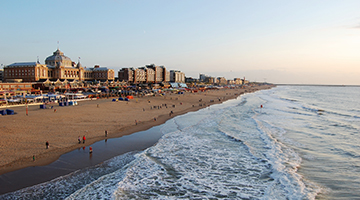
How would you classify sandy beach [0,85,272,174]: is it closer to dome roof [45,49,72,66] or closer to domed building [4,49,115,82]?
domed building [4,49,115,82]

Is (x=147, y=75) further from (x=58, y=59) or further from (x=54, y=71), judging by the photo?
(x=54, y=71)

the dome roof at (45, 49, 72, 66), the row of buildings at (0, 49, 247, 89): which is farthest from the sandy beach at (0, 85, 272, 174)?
the dome roof at (45, 49, 72, 66)

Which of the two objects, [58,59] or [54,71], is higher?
[58,59]

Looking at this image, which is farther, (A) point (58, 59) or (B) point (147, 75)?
(B) point (147, 75)

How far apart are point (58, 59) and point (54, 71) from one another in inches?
392

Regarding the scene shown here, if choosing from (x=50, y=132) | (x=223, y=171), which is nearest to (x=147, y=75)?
(x=50, y=132)

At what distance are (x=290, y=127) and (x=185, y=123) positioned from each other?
527 inches

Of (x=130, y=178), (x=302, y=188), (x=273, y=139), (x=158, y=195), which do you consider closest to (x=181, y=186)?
(x=158, y=195)

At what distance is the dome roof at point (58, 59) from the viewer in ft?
286

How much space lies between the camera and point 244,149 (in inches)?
768

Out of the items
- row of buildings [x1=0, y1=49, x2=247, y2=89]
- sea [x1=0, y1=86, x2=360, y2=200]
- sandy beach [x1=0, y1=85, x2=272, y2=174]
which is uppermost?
row of buildings [x1=0, y1=49, x2=247, y2=89]

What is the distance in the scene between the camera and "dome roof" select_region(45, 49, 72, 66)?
8712cm

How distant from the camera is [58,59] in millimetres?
87250

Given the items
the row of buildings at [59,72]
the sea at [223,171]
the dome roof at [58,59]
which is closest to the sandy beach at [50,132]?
the sea at [223,171]
